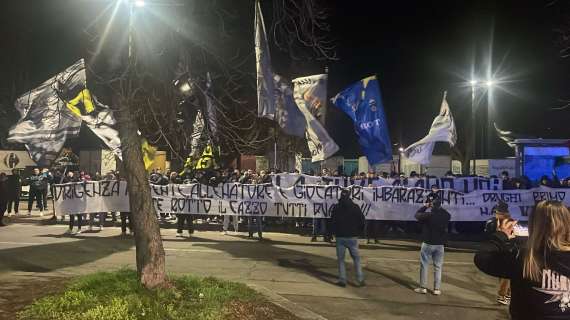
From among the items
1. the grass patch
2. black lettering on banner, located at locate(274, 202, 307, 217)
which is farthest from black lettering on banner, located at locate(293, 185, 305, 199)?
the grass patch

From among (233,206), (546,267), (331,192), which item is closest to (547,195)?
(331,192)

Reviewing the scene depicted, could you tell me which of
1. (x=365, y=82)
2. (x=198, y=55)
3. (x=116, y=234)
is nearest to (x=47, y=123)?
(x=116, y=234)

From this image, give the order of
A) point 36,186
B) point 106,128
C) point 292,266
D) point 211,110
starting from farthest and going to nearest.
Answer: point 36,186
point 292,266
point 106,128
point 211,110

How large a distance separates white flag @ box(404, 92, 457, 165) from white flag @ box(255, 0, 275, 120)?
17.1ft

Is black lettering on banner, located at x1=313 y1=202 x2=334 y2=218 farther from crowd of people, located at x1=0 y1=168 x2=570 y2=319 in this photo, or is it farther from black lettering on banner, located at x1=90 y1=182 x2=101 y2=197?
black lettering on banner, located at x1=90 y1=182 x2=101 y2=197

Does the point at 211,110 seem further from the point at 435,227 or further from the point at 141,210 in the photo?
the point at 435,227

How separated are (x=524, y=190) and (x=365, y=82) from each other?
5.57 meters

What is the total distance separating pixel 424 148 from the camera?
15.6 m

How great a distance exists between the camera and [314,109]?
46.9 feet

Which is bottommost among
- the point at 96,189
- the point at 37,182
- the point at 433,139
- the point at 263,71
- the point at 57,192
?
the point at 57,192

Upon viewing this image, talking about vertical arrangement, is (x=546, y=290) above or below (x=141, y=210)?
below

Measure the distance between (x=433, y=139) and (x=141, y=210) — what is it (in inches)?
435

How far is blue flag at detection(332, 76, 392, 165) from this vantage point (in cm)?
1446

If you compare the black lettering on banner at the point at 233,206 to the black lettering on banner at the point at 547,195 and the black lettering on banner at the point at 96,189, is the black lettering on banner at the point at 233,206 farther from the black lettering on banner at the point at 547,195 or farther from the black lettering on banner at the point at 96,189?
the black lettering on banner at the point at 547,195
